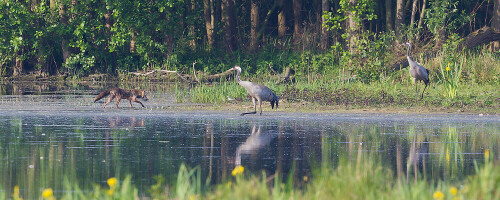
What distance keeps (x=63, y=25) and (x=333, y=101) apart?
14.6m

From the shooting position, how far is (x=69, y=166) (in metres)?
9.01

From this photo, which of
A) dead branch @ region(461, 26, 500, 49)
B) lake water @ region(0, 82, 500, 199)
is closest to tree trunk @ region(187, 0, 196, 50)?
dead branch @ region(461, 26, 500, 49)

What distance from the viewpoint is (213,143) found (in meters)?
11.3

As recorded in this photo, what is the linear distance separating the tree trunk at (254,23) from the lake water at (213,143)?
49.4 ft

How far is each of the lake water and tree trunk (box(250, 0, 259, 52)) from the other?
592 inches

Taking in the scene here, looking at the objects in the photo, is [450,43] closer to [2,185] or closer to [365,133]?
[365,133]

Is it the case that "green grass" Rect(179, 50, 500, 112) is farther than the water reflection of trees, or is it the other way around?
"green grass" Rect(179, 50, 500, 112)

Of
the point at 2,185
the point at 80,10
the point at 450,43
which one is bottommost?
the point at 2,185

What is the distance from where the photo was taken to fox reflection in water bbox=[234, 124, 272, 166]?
10203 mm

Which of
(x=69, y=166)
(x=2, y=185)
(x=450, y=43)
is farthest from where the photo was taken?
(x=450, y=43)

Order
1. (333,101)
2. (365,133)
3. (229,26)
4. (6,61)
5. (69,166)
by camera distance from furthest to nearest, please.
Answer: (229,26) → (6,61) → (333,101) → (365,133) → (69,166)

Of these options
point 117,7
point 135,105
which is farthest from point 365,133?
point 117,7

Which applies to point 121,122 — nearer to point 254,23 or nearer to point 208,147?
point 208,147

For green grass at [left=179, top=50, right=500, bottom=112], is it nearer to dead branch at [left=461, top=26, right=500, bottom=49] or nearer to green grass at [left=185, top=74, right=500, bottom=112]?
green grass at [left=185, top=74, right=500, bottom=112]
